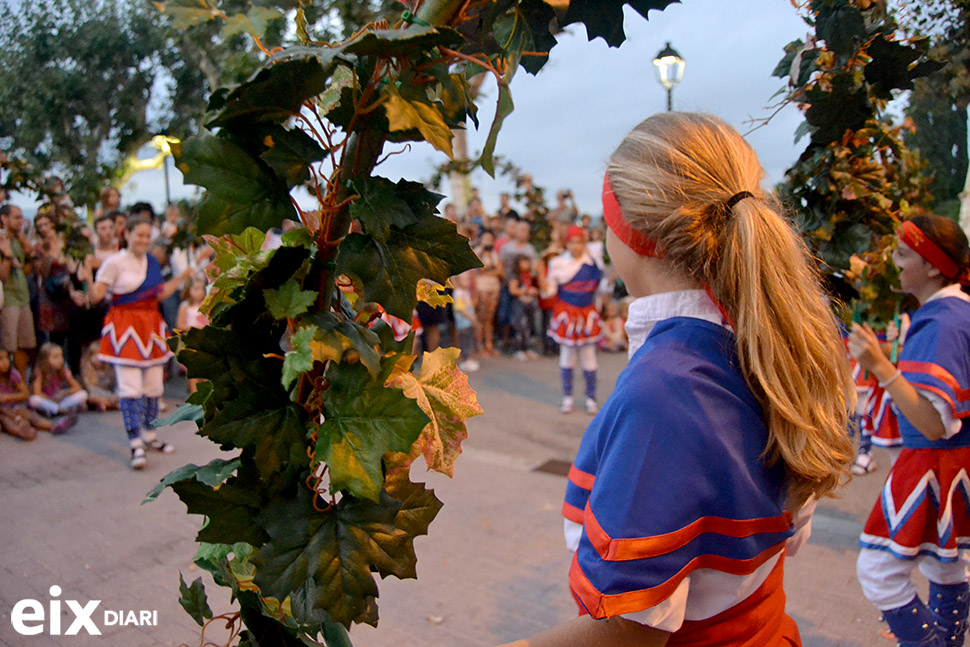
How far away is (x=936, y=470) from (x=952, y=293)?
0.68 m

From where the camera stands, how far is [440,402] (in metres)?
1.25

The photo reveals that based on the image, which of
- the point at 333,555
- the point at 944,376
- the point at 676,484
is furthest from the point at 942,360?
the point at 333,555

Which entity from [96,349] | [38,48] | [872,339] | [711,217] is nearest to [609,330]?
[96,349]

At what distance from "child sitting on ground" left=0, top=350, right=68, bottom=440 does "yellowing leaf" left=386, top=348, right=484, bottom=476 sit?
6644 millimetres

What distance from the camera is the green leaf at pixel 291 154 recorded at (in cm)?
104

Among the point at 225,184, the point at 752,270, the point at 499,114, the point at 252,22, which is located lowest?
the point at 752,270

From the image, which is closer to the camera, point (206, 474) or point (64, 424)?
point (206, 474)

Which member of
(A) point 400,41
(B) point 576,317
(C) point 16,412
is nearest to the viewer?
(A) point 400,41

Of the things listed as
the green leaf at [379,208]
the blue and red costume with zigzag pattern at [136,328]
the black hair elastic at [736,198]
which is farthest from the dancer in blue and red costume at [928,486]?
the blue and red costume with zigzag pattern at [136,328]

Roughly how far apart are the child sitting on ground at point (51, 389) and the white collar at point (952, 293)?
706 centimetres

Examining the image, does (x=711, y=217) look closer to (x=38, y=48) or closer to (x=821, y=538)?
(x=821, y=538)

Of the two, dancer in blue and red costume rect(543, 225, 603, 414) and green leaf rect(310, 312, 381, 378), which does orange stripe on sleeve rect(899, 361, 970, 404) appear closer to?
green leaf rect(310, 312, 381, 378)

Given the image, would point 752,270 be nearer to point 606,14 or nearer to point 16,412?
point 606,14

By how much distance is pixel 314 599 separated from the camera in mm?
1096
